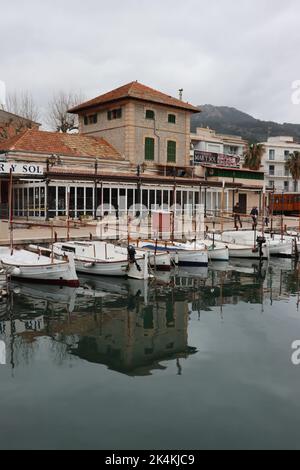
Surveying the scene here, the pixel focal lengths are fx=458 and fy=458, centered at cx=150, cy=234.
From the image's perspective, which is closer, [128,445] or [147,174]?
[128,445]

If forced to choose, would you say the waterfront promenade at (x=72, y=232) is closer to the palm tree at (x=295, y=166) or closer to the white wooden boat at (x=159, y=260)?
the white wooden boat at (x=159, y=260)

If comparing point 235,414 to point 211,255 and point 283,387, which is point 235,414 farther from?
point 211,255

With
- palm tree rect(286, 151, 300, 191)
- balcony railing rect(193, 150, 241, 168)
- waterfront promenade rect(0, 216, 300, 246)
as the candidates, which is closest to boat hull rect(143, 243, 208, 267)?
waterfront promenade rect(0, 216, 300, 246)

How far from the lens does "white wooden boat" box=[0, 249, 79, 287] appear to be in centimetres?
1828

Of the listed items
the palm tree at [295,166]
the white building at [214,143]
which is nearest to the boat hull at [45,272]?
the white building at [214,143]

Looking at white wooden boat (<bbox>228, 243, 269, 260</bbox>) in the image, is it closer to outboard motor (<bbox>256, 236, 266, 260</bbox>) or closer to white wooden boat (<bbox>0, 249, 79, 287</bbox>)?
outboard motor (<bbox>256, 236, 266, 260</bbox>)

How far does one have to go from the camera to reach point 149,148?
3875 cm

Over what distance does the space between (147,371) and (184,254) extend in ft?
45.7

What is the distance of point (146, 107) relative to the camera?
38312 mm

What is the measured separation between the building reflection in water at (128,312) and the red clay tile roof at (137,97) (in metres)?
19.5

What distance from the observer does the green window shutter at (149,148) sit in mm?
38556

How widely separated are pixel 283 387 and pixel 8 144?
1161 inches

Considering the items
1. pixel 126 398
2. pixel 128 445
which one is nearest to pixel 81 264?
pixel 126 398

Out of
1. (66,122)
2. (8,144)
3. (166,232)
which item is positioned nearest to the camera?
(166,232)
